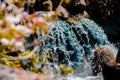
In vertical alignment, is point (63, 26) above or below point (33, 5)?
below

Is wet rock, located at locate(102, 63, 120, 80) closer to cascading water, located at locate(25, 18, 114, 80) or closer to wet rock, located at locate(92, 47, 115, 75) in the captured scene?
wet rock, located at locate(92, 47, 115, 75)

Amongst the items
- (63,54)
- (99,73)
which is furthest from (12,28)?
(63,54)

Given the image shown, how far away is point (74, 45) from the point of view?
34.6ft

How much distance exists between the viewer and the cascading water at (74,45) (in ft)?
31.2

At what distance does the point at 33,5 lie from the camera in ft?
34.4

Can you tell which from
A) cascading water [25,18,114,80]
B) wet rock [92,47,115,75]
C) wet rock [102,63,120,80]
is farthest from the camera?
cascading water [25,18,114,80]

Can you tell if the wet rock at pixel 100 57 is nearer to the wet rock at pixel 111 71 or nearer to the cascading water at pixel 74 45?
the cascading water at pixel 74 45

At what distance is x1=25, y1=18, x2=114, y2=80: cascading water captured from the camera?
374 inches

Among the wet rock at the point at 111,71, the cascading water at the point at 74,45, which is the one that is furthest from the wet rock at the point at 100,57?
the wet rock at the point at 111,71

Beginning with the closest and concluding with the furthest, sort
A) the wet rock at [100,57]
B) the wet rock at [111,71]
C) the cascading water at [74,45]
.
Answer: the wet rock at [111,71] → the wet rock at [100,57] → the cascading water at [74,45]

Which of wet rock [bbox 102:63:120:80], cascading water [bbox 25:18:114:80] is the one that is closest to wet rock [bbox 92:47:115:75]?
cascading water [bbox 25:18:114:80]

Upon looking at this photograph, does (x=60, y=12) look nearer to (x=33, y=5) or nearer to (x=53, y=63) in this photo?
(x=33, y=5)

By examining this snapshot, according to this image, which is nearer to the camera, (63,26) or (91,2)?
(63,26)

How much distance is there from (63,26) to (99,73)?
214cm
